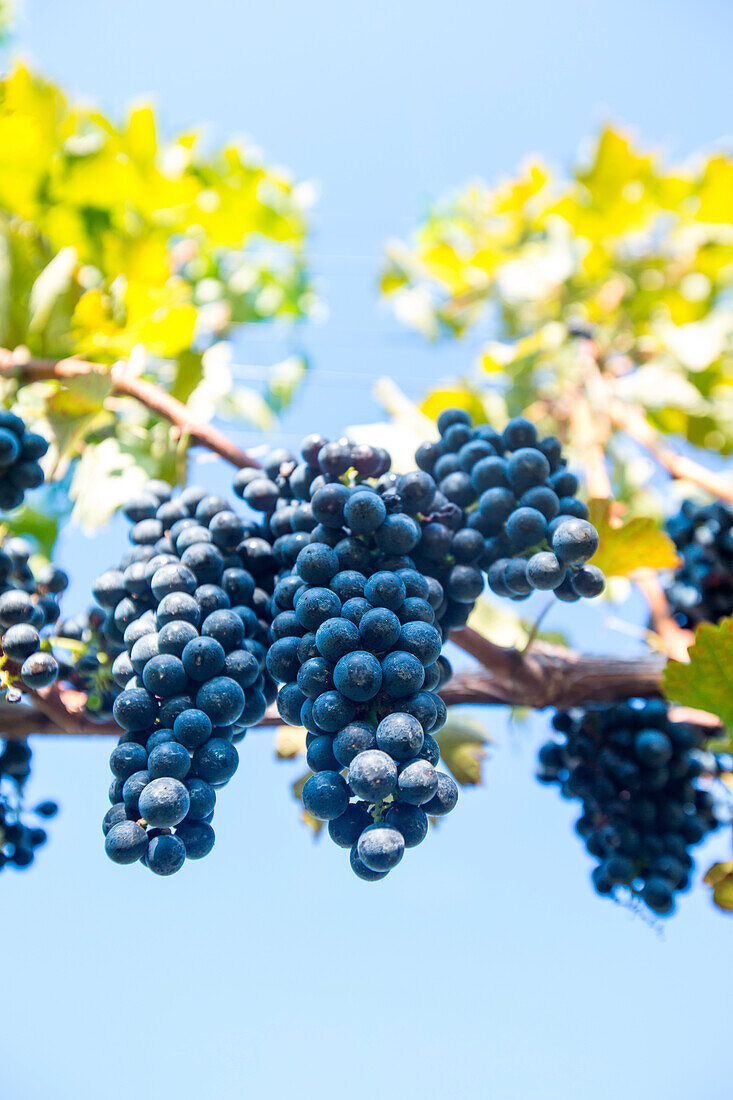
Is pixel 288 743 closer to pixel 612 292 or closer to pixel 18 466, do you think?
pixel 18 466

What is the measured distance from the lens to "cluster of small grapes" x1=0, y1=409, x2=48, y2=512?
142cm

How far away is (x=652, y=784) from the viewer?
5.30 ft

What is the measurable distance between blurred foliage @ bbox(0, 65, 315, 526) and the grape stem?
0.11 feet

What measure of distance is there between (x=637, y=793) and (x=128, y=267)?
1.79 meters

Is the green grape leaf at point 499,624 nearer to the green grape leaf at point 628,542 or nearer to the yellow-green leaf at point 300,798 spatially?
the green grape leaf at point 628,542

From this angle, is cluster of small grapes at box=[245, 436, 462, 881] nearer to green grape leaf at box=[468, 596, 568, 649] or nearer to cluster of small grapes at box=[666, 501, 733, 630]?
green grape leaf at box=[468, 596, 568, 649]


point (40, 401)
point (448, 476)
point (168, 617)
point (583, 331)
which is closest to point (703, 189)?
point (583, 331)

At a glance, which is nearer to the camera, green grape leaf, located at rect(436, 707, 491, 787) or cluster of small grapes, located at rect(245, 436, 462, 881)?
cluster of small grapes, located at rect(245, 436, 462, 881)

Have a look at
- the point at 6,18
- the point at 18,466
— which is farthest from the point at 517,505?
the point at 6,18

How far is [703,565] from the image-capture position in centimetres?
198

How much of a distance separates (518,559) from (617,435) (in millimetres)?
2056

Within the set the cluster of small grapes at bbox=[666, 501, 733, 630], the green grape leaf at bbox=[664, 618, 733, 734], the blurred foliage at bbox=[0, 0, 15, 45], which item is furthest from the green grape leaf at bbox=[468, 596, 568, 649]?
the blurred foliage at bbox=[0, 0, 15, 45]

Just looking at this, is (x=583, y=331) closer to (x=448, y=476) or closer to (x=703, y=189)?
(x=703, y=189)

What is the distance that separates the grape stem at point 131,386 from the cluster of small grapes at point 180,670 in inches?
7.9
